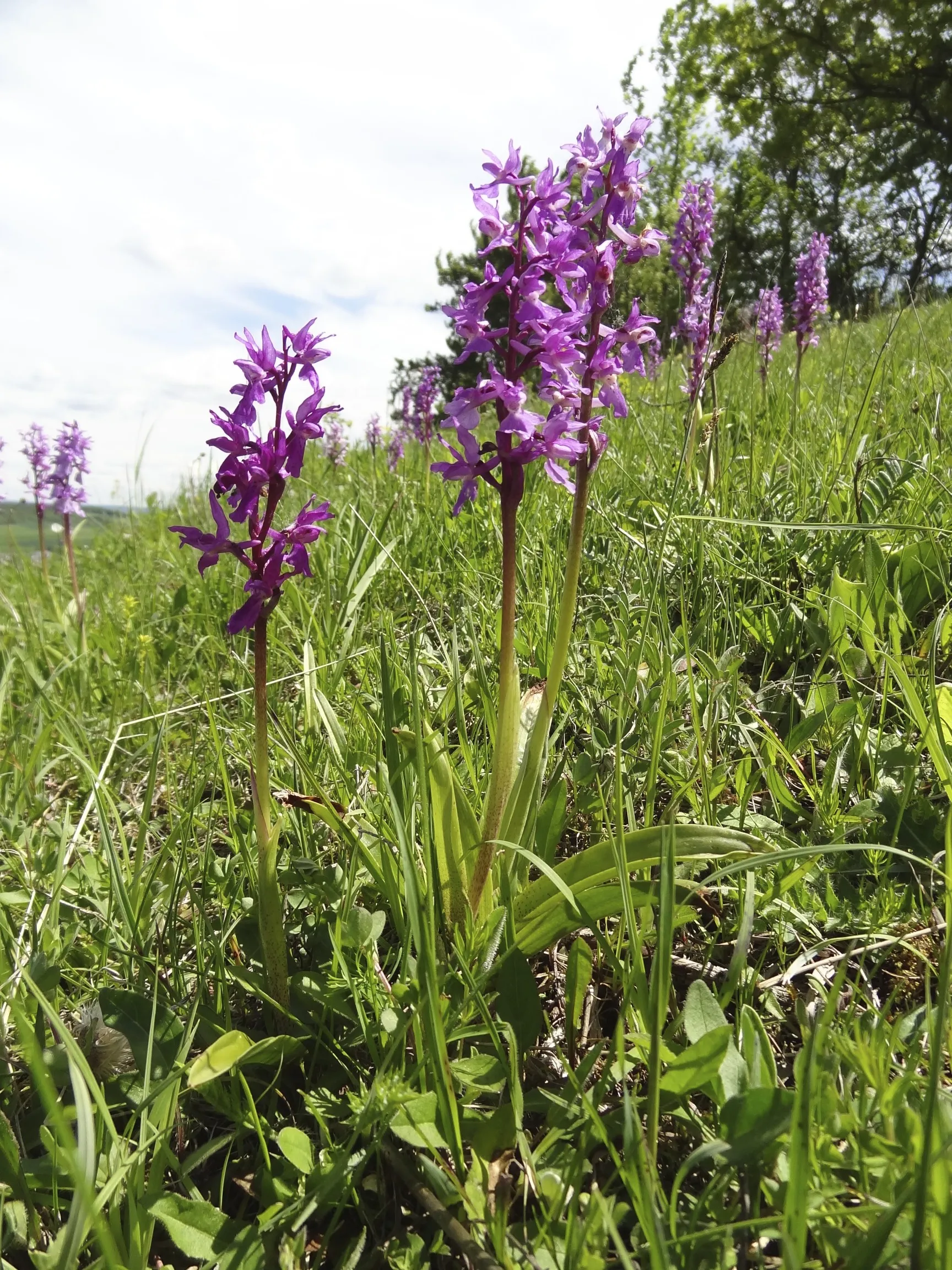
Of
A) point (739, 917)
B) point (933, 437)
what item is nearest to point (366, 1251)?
point (739, 917)

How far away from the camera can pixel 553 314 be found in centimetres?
134

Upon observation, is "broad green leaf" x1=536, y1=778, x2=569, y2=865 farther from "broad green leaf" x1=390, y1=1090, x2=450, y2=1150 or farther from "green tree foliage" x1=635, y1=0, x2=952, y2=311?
"green tree foliage" x1=635, y1=0, x2=952, y2=311

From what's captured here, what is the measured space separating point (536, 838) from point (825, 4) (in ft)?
127

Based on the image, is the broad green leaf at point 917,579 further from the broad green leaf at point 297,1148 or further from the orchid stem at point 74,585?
the orchid stem at point 74,585

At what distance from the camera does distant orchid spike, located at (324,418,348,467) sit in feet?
19.6

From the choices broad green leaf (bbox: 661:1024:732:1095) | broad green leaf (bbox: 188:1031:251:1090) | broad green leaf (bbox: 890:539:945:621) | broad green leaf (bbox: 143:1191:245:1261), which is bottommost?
broad green leaf (bbox: 143:1191:245:1261)

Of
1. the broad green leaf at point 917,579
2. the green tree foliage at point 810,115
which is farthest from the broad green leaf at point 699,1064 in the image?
the green tree foliage at point 810,115

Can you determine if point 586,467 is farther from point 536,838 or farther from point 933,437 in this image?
point 933,437

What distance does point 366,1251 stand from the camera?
1.14 m

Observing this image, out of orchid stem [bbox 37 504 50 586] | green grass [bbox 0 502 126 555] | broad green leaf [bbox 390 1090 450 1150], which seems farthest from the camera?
orchid stem [bbox 37 504 50 586]

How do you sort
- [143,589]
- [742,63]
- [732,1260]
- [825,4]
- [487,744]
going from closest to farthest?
[732,1260] < [487,744] < [143,589] < [825,4] < [742,63]

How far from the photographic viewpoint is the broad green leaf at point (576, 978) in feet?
4.37

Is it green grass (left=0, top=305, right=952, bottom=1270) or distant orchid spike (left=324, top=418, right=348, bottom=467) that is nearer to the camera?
green grass (left=0, top=305, right=952, bottom=1270)

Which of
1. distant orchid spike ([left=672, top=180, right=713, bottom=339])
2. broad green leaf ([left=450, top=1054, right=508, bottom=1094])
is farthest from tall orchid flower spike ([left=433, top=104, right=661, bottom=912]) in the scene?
distant orchid spike ([left=672, top=180, right=713, bottom=339])
